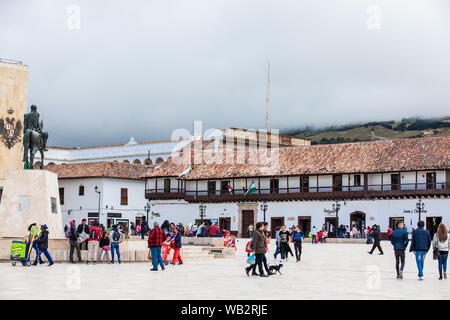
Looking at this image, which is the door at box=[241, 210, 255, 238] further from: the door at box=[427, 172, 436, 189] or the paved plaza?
the paved plaza

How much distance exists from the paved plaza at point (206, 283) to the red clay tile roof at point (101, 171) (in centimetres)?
3888

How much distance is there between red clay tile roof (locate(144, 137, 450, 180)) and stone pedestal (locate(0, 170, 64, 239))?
1213 inches

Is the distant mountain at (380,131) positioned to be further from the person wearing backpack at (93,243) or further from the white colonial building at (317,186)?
the person wearing backpack at (93,243)

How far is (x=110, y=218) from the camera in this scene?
182 ft

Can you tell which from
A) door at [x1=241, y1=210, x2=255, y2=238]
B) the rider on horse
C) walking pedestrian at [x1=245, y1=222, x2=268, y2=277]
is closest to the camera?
walking pedestrian at [x1=245, y1=222, x2=268, y2=277]

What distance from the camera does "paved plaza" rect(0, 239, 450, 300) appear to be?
10.8 meters

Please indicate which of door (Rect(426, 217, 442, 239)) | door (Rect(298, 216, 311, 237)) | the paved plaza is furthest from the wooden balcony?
the paved plaza

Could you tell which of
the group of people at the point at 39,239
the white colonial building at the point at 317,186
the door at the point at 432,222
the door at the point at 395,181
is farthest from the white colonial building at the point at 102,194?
the group of people at the point at 39,239

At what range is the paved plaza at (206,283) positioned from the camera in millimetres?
10797

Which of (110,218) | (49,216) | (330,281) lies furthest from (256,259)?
(110,218)

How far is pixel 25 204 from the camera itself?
768 inches

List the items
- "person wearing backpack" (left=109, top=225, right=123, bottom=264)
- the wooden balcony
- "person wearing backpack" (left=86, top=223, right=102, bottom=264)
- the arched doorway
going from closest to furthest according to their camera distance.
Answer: "person wearing backpack" (left=109, top=225, right=123, bottom=264) < "person wearing backpack" (left=86, top=223, right=102, bottom=264) < the wooden balcony < the arched doorway
